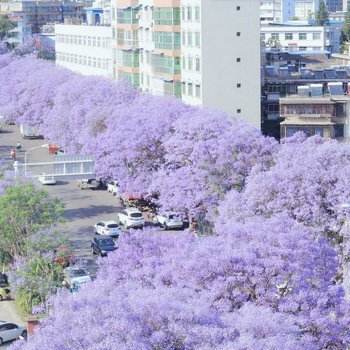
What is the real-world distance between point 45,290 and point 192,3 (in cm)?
2663

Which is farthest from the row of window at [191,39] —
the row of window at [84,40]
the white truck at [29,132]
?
the white truck at [29,132]

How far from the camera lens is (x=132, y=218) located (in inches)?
2050

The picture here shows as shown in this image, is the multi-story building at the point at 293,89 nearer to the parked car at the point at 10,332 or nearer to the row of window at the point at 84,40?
the row of window at the point at 84,40

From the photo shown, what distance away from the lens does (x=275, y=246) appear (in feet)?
103

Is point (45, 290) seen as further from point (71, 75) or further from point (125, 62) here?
point (71, 75)

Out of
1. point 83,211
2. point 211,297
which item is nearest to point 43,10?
point 83,211

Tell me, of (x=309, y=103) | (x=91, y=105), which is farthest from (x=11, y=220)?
(x=91, y=105)

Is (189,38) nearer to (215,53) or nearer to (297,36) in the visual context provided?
(215,53)

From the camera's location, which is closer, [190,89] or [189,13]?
[189,13]

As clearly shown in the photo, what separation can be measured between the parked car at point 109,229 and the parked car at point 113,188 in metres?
8.29

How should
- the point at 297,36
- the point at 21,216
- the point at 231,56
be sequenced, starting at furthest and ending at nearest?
1. the point at 297,36
2. the point at 231,56
3. the point at 21,216

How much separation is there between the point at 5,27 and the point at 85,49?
Answer: 43.7m

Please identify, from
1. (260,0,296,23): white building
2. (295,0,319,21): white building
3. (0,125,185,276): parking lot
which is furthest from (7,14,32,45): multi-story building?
(0,125,185,276): parking lot

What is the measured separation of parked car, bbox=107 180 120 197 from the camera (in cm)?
5947
